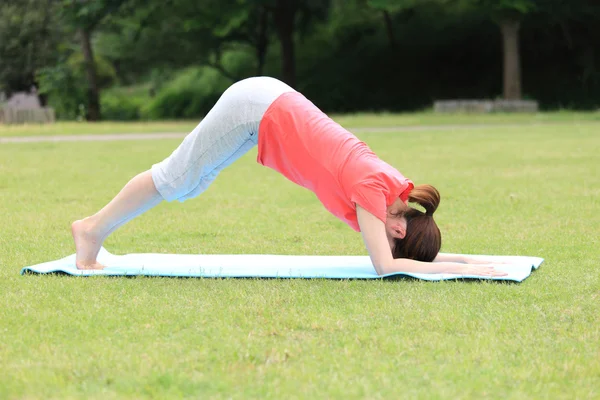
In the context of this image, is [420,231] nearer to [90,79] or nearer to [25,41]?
[90,79]

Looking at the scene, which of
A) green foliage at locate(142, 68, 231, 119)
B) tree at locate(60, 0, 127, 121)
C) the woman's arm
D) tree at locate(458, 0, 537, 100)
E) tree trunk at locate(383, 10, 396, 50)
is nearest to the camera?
the woman's arm

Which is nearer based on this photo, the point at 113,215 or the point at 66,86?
the point at 113,215

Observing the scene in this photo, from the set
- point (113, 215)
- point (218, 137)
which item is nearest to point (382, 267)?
point (218, 137)

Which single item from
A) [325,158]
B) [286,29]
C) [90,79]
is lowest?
[90,79]

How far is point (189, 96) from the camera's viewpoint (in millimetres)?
42406

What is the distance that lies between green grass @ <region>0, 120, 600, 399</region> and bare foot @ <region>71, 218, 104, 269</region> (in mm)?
296

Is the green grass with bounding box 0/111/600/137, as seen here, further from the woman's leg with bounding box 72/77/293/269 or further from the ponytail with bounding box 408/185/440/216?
the ponytail with bounding box 408/185/440/216

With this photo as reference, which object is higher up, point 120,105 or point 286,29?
point 286,29

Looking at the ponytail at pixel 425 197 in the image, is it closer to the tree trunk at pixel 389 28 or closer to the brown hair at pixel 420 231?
the brown hair at pixel 420 231

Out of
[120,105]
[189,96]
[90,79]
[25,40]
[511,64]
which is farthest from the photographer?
[120,105]

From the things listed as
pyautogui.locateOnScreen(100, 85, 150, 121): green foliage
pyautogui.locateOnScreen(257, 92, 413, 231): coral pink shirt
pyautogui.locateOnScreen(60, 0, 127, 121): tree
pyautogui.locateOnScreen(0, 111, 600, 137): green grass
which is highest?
pyautogui.locateOnScreen(60, 0, 127, 121): tree

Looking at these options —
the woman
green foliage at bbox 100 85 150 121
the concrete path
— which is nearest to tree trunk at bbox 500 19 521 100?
Answer: the concrete path

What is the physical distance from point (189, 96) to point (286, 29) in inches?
368

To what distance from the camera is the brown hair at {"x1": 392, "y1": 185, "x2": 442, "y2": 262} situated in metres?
5.02
